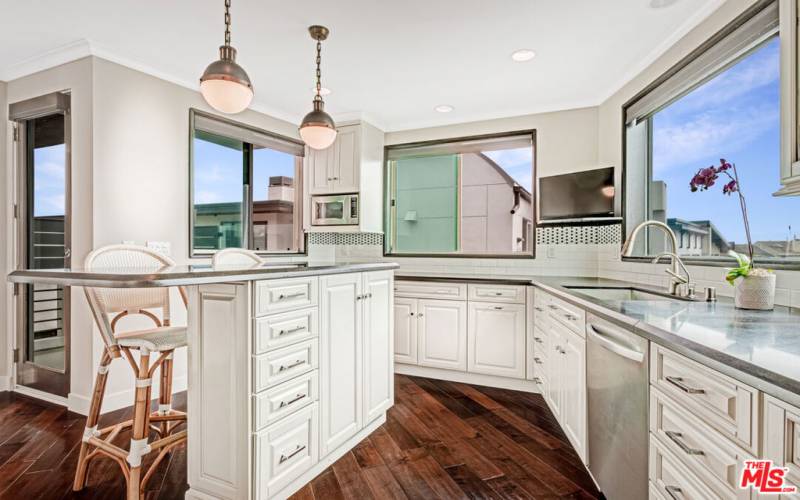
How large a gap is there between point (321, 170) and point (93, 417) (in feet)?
10.1

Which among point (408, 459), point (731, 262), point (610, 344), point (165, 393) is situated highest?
→ point (731, 262)

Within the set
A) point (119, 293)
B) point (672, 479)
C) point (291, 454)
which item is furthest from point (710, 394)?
point (119, 293)

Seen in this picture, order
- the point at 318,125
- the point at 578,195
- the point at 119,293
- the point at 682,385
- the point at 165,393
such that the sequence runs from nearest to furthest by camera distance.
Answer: the point at 682,385, the point at 119,293, the point at 165,393, the point at 318,125, the point at 578,195

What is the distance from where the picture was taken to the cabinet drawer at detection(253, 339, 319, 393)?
5.58 feet

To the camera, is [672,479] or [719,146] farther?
[719,146]

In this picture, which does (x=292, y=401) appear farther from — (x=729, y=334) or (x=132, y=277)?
(x=729, y=334)

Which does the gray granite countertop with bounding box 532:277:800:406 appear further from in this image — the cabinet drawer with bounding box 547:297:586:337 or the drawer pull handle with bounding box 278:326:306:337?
the drawer pull handle with bounding box 278:326:306:337

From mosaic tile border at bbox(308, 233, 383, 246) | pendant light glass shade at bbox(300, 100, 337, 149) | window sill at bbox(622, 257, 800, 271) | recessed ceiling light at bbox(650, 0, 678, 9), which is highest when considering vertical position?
recessed ceiling light at bbox(650, 0, 678, 9)

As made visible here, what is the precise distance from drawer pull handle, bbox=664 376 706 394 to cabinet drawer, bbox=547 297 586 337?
847mm

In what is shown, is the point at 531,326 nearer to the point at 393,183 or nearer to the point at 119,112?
the point at 393,183

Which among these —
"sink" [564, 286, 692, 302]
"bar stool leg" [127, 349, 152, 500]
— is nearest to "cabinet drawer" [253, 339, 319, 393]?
"bar stool leg" [127, 349, 152, 500]

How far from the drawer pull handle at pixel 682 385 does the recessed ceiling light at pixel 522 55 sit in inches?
94.2

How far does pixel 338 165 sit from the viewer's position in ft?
14.3

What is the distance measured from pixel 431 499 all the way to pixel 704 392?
136 cm
